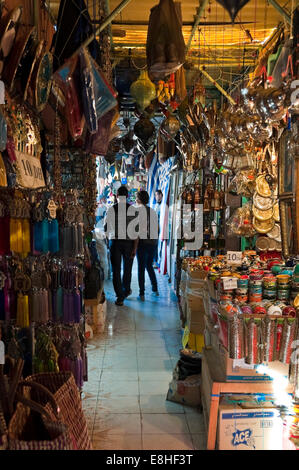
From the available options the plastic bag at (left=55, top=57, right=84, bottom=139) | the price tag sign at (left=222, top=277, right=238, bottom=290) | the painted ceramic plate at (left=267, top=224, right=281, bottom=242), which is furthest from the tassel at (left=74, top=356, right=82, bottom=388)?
the painted ceramic plate at (left=267, top=224, right=281, bottom=242)

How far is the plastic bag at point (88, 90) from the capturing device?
2.25 m

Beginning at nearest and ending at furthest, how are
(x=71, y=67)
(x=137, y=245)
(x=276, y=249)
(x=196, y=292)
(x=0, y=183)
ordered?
(x=0, y=183)
(x=71, y=67)
(x=196, y=292)
(x=276, y=249)
(x=137, y=245)

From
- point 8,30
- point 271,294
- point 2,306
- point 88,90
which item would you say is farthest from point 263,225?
point 8,30

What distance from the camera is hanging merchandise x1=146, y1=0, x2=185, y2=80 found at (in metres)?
2.17

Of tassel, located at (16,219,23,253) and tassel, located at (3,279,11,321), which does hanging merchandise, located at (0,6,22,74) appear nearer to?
tassel, located at (16,219,23,253)

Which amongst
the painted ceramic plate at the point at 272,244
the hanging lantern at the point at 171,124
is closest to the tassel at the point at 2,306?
the painted ceramic plate at the point at 272,244

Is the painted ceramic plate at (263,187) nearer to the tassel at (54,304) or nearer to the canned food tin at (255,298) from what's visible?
the canned food tin at (255,298)

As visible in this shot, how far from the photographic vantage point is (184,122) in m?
4.07

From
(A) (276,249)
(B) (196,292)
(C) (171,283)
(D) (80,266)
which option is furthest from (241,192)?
(C) (171,283)

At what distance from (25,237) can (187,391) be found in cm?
152

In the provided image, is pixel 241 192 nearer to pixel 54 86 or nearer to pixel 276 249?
pixel 276 249

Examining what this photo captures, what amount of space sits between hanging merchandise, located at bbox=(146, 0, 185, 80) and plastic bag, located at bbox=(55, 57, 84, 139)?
0.42m

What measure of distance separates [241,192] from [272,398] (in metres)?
1.83

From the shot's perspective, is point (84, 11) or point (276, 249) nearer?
point (84, 11)
